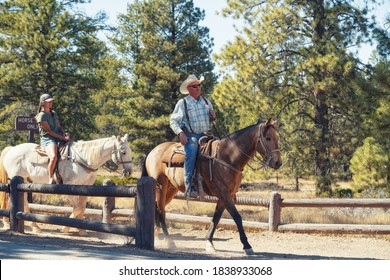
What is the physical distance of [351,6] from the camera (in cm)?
2314

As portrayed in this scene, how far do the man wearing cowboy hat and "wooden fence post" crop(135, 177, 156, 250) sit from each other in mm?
1448

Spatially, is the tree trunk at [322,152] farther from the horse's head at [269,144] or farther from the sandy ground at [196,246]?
the horse's head at [269,144]

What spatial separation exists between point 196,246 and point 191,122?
2.75 m

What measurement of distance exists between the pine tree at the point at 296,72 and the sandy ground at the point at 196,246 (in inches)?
379

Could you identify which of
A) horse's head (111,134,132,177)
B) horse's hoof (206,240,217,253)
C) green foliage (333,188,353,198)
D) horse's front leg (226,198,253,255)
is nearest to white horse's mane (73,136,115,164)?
horse's head (111,134,132,177)

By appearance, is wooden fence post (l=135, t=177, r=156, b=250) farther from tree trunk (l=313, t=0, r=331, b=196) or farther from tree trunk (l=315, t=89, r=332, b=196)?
tree trunk (l=315, t=89, r=332, b=196)

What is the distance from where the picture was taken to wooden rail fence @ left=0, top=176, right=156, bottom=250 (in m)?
9.57

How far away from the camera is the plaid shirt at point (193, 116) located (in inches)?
438

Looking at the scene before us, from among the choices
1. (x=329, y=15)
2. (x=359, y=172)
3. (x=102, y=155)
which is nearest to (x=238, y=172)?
(x=102, y=155)

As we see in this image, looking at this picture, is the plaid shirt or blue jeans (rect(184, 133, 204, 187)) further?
the plaid shirt

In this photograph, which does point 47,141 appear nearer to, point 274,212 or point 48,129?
point 48,129

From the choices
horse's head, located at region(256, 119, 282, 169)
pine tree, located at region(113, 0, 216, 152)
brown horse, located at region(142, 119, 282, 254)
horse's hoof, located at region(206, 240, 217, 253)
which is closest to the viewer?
horse's head, located at region(256, 119, 282, 169)

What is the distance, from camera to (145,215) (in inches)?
376

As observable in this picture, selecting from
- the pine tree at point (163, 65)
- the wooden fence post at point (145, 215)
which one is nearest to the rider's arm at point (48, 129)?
the wooden fence post at point (145, 215)
